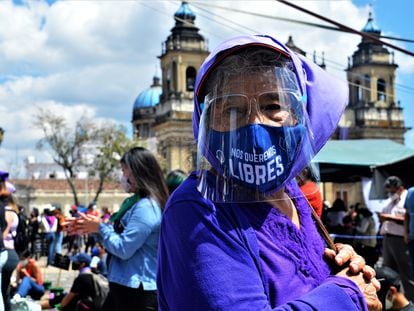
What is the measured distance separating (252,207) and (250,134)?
0.19 m

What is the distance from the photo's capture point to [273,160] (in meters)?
1.47

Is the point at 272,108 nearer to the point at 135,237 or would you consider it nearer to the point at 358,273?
the point at 358,273

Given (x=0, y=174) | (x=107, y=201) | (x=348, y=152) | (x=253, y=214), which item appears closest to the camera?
(x=253, y=214)

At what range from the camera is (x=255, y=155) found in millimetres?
1455

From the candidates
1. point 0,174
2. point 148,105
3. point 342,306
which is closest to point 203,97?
point 342,306

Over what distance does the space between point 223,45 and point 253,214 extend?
435 mm

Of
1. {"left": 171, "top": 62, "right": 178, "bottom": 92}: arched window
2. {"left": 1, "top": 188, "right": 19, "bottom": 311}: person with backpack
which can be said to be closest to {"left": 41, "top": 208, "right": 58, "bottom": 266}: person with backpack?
{"left": 1, "top": 188, "right": 19, "bottom": 311}: person with backpack

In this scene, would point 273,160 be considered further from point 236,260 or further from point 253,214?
point 236,260

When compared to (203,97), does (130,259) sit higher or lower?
lower

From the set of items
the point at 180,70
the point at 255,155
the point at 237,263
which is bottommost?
the point at 237,263

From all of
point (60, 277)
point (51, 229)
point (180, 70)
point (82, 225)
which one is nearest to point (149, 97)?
point (180, 70)

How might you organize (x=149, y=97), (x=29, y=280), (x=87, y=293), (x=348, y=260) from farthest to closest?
1. (x=149, y=97)
2. (x=29, y=280)
3. (x=87, y=293)
4. (x=348, y=260)

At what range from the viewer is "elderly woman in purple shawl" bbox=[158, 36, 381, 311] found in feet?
4.50

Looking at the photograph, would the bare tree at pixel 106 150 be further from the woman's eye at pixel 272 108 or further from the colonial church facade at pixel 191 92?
the woman's eye at pixel 272 108
